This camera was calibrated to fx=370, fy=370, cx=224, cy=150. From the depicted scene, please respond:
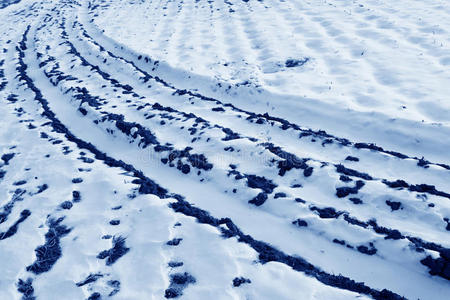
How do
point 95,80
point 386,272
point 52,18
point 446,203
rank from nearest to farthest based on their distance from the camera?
1. point 386,272
2. point 446,203
3. point 95,80
4. point 52,18

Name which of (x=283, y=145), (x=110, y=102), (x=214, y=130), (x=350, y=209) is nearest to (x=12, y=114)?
(x=110, y=102)

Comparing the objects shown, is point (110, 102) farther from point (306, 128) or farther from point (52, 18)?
point (52, 18)

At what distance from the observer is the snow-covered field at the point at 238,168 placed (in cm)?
352

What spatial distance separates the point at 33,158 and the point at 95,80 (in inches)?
136

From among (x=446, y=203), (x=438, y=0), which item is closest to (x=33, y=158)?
(x=446, y=203)

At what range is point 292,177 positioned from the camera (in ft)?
15.6

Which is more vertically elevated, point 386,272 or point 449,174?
point 449,174

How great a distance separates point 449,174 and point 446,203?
64 cm

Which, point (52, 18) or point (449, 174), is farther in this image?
point (52, 18)

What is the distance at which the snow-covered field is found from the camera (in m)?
3.52

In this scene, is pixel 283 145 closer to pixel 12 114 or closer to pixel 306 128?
pixel 306 128

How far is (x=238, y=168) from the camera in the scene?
5.08 m

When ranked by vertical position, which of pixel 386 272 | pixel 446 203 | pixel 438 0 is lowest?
pixel 386 272

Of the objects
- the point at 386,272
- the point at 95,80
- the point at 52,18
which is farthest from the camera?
the point at 52,18
